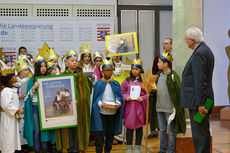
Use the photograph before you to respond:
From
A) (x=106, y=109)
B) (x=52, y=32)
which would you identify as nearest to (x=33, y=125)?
(x=106, y=109)

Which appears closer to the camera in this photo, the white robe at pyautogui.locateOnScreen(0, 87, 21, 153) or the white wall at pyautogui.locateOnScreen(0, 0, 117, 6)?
the white robe at pyautogui.locateOnScreen(0, 87, 21, 153)

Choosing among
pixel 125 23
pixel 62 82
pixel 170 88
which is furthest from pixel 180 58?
pixel 125 23

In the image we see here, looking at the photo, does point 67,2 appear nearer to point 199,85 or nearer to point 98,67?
point 98,67

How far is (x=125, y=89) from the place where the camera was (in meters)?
4.74

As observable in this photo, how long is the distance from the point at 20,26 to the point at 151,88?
5.05m

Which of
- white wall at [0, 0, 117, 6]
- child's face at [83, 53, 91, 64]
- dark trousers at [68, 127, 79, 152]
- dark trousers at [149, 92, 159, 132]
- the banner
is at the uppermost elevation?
white wall at [0, 0, 117, 6]

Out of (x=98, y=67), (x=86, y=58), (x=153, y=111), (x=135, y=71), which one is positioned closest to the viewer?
(x=135, y=71)

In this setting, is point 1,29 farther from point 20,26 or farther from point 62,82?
point 62,82

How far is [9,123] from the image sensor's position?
427 cm

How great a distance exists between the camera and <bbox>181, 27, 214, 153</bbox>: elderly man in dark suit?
11.6ft

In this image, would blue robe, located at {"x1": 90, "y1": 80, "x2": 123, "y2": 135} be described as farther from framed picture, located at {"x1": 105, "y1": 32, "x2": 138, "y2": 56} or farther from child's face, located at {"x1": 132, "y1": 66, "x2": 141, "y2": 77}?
framed picture, located at {"x1": 105, "y1": 32, "x2": 138, "y2": 56}

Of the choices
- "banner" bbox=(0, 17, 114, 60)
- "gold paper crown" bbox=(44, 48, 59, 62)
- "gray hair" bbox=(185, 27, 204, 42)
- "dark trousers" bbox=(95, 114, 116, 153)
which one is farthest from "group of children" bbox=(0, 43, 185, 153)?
"banner" bbox=(0, 17, 114, 60)

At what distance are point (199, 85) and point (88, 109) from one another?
1.57 metres

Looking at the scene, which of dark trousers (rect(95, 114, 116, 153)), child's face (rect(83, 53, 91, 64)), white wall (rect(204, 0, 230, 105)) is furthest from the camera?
white wall (rect(204, 0, 230, 105))
